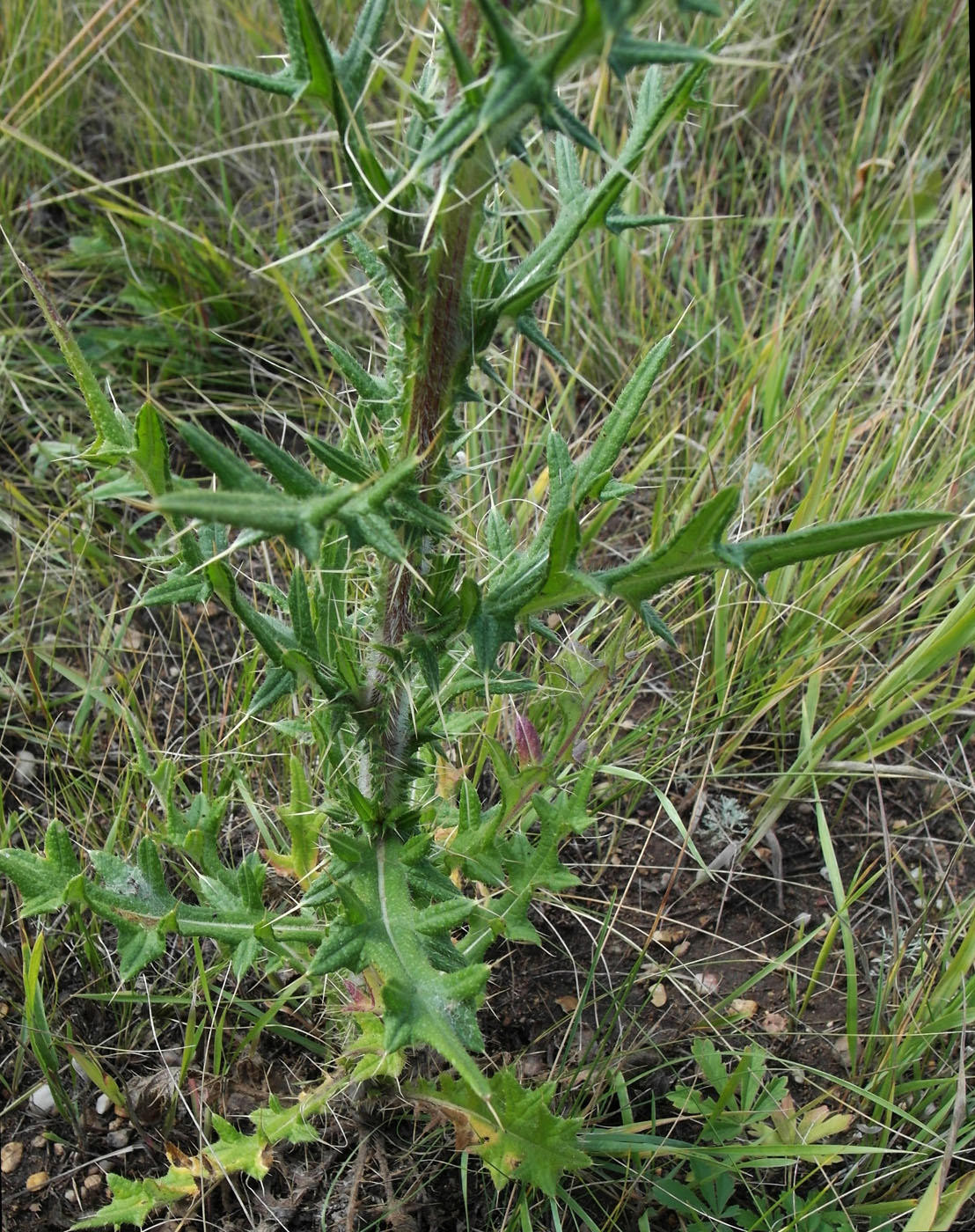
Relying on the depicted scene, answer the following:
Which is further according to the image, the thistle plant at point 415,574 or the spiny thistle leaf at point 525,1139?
the spiny thistle leaf at point 525,1139

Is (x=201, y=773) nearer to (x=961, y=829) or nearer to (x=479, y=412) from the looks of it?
(x=479, y=412)

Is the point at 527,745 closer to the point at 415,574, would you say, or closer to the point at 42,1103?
the point at 415,574

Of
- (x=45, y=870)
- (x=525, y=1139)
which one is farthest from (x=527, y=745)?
(x=45, y=870)

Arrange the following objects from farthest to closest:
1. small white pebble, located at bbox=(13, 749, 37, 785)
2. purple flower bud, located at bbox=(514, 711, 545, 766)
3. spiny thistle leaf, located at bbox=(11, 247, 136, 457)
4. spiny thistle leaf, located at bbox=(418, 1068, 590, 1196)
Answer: small white pebble, located at bbox=(13, 749, 37, 785), purple flower bud, located at bbox=(514, 711, 545, 766), spiny thistle leaf, located at bbox=(418, 1068, 590, 1196), spiny thistle leaf, located at bbox=(11, 247, 136, 457)

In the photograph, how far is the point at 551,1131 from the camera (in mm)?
1383

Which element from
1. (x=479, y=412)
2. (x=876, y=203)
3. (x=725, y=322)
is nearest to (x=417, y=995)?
(x=479, y=412)

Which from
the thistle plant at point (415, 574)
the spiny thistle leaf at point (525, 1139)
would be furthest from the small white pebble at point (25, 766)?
the spiny thistle leaf at point (525, 1139)

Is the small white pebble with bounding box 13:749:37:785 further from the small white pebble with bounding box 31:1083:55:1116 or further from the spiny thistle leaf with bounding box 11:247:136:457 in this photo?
the spiny thistle leaf with bounding box 11:247:136:457

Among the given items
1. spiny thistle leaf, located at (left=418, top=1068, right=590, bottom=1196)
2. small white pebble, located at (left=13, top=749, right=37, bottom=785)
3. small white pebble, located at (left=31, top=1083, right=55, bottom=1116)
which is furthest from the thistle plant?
small white pebble, located at (left=13, top=749, right=37, bottom=785)

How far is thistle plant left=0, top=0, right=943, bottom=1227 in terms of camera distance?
3.15 feet

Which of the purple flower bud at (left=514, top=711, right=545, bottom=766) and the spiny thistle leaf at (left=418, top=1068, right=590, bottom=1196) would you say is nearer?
the spiny thistle leaf at (left=418, top=1068, right=590, bottom=1196)

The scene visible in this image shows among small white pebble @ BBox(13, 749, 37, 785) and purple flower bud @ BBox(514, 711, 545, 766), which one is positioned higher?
purple flower bud @ BBox(514, 711, 545, 766)

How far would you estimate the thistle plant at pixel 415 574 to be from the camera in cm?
96

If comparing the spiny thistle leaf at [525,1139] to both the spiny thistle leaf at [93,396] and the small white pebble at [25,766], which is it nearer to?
the spiny thistle leaf at [93,396]
